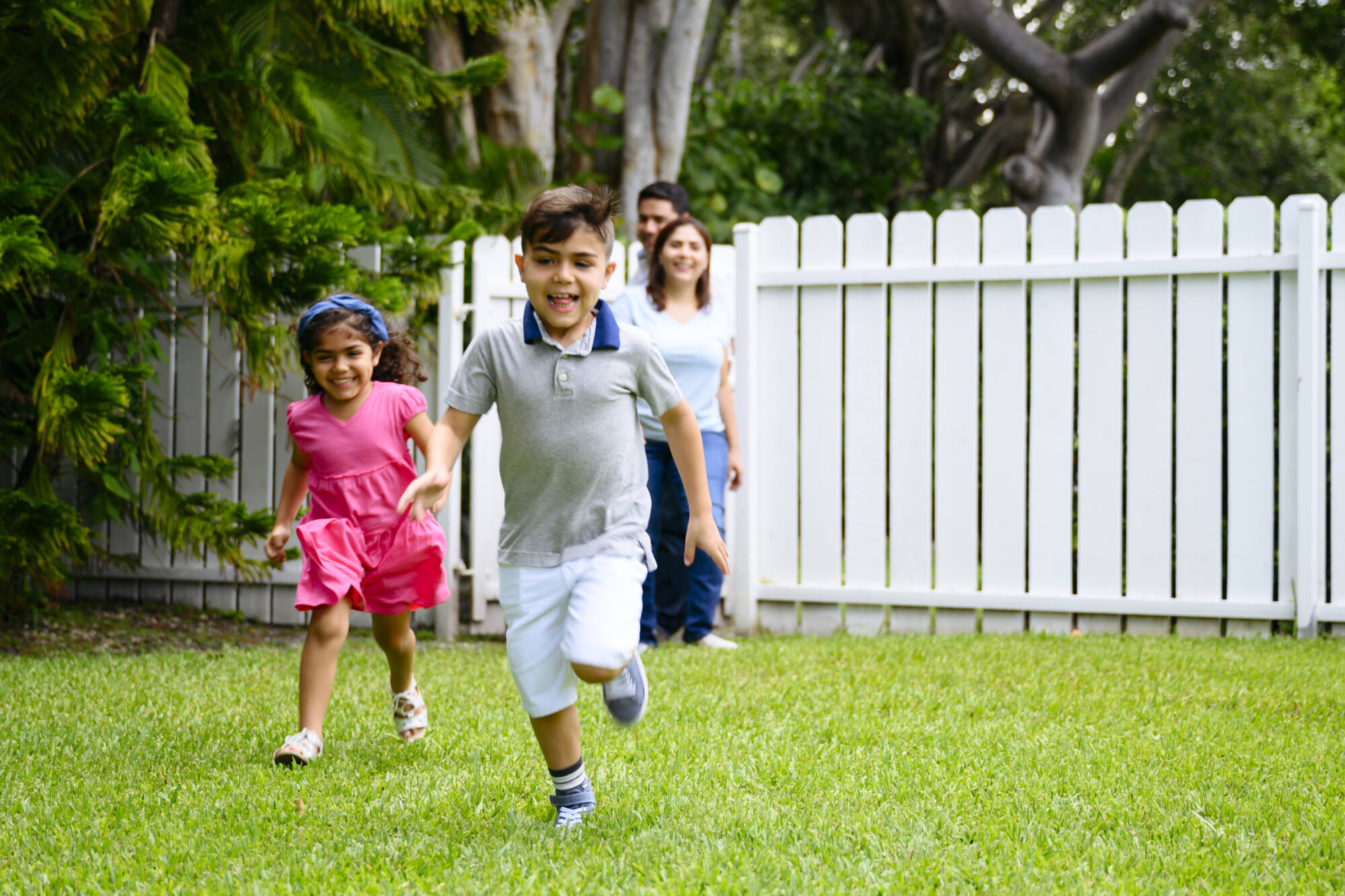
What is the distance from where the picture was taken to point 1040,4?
14742 mm

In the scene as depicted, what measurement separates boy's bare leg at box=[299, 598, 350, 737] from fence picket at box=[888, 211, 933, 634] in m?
3.09

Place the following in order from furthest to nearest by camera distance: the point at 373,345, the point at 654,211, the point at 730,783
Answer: the point at 654,211 → the point at 373,345 → the point at 730,783

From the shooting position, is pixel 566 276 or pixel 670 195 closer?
pixel 566 276

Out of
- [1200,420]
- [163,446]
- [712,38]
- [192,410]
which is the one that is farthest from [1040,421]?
[712,38]

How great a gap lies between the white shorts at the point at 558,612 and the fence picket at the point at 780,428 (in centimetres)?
334

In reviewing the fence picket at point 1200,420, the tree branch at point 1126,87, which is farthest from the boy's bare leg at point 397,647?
the tree branch at point 1126,87

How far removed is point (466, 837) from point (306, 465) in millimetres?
1542

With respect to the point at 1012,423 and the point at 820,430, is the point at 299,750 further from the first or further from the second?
the point at 1012,423

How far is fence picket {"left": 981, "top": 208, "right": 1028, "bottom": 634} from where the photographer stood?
19.5 feet

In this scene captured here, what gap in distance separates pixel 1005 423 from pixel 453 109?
4.07 metres

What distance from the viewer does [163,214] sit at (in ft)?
15.9

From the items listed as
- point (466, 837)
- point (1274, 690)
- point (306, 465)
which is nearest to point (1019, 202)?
point (1274, 690)

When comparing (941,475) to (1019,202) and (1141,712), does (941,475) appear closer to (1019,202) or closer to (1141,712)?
(1141,712)

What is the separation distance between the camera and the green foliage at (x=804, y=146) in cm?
1053
